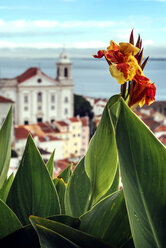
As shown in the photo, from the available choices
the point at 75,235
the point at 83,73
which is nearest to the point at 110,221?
the point at 75,235

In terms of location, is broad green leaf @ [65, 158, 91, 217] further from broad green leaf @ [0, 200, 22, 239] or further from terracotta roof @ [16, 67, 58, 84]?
terracotta roof @ [16, 67, 58, 84]

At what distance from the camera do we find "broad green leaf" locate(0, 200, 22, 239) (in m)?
0.28

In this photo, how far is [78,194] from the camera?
33 cm

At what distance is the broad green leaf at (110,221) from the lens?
0.88 feet

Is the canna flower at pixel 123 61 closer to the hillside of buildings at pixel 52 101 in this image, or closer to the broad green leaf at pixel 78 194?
the broad green leaf at pixel 78 194

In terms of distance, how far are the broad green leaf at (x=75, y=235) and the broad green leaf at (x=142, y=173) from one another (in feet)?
0.11

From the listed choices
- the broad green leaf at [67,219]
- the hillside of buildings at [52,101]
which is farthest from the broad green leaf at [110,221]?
the hillside of buildings at [52,101]

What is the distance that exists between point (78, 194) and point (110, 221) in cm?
7

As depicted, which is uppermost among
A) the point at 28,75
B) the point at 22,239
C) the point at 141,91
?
the point at 141,91

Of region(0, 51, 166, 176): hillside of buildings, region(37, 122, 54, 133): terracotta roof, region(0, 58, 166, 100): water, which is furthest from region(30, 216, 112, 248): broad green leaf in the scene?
region(0, 58, 166, 100): water

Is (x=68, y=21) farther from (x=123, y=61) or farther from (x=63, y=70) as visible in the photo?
(x=123, y=61)

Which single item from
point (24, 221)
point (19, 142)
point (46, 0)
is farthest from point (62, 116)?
point (24, 221)

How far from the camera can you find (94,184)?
306mm

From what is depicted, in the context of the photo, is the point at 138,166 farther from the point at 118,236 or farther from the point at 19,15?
the point at 19,15
